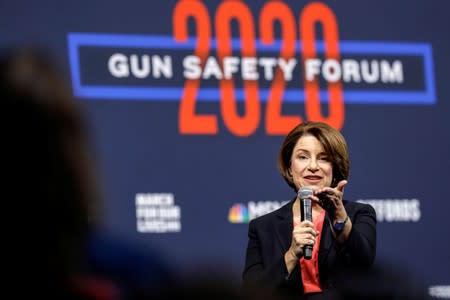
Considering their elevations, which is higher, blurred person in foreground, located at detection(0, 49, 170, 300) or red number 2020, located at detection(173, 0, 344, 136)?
red number 2020, located at detection(173, 0, 344, 136)

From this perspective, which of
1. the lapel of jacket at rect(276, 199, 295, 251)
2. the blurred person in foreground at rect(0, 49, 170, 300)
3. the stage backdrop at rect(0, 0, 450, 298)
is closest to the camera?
the blurred person in foreground at rect(0, 49, 170, 300)

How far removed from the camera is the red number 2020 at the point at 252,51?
4.40 m

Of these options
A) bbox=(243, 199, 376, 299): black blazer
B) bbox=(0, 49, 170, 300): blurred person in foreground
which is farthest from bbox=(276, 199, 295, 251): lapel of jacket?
bbox=(0, 49, 170, 300): blurred person in foreground

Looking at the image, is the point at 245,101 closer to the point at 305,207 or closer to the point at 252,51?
the point at 252,51

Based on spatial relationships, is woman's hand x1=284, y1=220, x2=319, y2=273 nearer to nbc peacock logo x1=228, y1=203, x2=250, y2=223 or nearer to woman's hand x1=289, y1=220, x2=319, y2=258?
woman's hand x1=289, y1=220, x2=319, y2=258

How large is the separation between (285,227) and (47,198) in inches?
76.6

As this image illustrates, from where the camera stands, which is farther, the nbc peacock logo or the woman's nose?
the nbc peacock logo

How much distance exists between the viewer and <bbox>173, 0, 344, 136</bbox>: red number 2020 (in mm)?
4402

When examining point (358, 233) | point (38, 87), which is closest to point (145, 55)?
point (358, 233)

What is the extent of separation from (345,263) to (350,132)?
96.0 inches

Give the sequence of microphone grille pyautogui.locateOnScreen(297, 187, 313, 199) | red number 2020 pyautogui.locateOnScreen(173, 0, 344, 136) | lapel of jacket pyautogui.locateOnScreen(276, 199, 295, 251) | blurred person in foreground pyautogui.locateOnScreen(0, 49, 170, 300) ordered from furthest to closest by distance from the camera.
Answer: red number 2020 pyautogui.locateOnScreen(173, 0, 344, 136)
lapel of jacket pyautogui.locateOnScreen(276, 199, 295, 251)
microphone grille pyautogui.locateOnScreen(297, 187, 313, 199)
blurred person in foreground pyautogui.locateOnScreen(0, 49, 170, 300)

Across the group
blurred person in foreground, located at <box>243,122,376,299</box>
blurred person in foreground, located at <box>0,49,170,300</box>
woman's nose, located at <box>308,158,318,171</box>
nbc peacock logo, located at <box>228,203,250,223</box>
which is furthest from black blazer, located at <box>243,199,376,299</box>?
nbc peacock logo, located at <box>228,203,250,223</box>

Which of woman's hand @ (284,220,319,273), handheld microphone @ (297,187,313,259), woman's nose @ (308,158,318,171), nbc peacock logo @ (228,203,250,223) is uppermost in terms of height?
woman's nose @ (308,158,318,171)

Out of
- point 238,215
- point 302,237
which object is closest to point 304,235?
point 302,237
